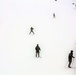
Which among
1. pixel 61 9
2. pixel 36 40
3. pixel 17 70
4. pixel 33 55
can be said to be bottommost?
pixel 17 70

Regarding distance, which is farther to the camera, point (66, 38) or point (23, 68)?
point (66, 38)

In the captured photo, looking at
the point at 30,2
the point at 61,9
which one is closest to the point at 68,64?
the point at 61,9

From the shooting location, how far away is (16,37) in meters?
22.7

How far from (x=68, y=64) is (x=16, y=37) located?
23.2 ft

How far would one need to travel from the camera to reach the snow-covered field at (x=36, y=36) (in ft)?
55.8

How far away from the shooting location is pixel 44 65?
56.4 ft

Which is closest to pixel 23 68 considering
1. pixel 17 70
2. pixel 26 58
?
pixel 17 70

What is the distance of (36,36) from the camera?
22844mm

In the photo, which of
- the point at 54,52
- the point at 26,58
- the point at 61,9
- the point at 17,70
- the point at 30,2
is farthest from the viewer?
the point at 30,2

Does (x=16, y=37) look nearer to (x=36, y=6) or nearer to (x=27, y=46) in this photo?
(x=27, y=46)

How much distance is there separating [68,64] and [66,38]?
5.51 metres

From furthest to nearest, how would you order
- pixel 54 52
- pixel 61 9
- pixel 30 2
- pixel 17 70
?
pixel 30 2 < pixel 61 9 < pixel 54 52 < pixel 17 70

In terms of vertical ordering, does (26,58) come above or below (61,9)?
below

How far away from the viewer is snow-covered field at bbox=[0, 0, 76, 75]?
17.0m
